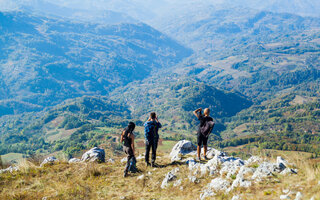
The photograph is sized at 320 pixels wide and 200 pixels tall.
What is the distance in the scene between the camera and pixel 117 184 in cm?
1245

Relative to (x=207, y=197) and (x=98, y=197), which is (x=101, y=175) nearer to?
(x=98, y=197)

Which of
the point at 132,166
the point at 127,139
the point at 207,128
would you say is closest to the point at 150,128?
the point at 127,139

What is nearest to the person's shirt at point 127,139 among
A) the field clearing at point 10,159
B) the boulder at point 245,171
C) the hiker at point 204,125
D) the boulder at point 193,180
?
the boulder at point 193,180

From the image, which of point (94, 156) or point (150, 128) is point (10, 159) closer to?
point (94, 156)

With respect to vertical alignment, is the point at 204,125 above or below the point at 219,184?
above

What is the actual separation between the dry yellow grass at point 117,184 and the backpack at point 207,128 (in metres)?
2.79

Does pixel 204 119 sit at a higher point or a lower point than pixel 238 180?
higher

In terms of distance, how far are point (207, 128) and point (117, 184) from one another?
270 inches

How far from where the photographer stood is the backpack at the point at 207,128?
1409 cm

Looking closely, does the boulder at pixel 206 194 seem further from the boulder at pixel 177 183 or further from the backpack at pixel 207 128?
the backpack at pixel 207 128

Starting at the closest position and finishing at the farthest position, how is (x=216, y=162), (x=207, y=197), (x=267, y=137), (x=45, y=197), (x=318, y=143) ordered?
(x=207, y=197)
(x=45, y=197)
(x=216, y=162)
(x=318, y=143)
(x=267, y=137)

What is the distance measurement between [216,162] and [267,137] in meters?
210

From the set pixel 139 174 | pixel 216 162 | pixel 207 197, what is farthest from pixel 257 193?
pixel 139 174

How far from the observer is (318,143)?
176250mm
